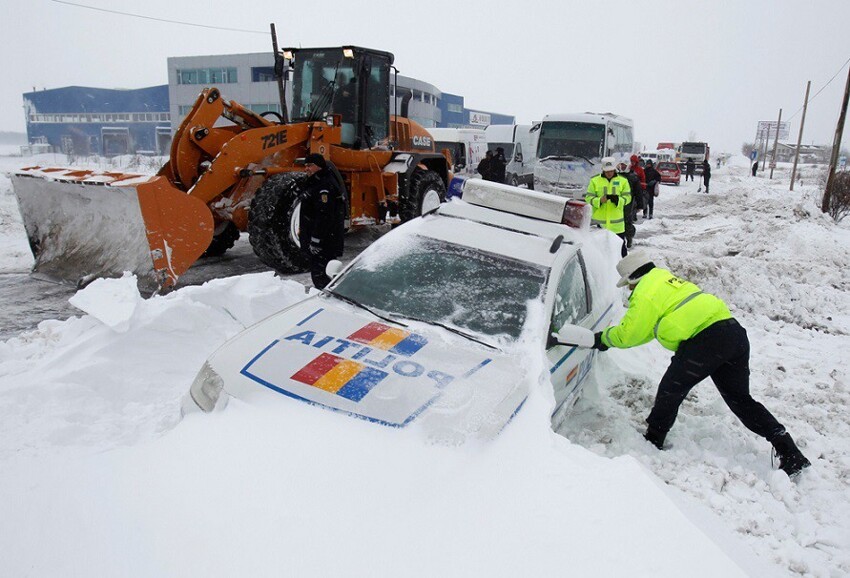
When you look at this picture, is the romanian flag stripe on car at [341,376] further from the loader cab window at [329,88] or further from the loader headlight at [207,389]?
the loader cab window at [329,88]

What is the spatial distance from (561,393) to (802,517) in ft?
4.80

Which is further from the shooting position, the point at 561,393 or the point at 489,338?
the point at 561,393

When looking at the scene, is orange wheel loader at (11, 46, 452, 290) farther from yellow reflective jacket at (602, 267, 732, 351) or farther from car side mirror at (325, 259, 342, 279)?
yellow reflective jacket at (602, 267, 732, 351)

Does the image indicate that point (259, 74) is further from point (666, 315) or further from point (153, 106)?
point (666, 315)

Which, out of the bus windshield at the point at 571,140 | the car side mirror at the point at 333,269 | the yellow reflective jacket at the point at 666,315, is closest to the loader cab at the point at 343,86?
the car side mirror at the point at 333,269

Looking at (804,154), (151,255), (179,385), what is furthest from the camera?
(804,154)

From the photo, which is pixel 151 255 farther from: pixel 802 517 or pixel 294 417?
pixel 802 517

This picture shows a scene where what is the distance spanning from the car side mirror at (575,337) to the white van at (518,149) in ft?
49.5

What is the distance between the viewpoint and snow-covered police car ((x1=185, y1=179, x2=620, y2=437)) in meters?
2.66

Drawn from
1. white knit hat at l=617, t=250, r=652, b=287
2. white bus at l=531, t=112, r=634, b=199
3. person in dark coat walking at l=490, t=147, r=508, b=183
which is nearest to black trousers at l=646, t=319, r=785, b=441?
white knit hat at l=617, t=250, r=652, b=287

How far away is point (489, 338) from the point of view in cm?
323

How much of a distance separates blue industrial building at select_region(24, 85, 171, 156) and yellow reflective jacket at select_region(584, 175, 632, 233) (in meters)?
47.9

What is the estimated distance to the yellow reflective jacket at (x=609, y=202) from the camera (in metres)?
8.09

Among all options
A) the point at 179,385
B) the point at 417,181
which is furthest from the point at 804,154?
the point at 179,385
